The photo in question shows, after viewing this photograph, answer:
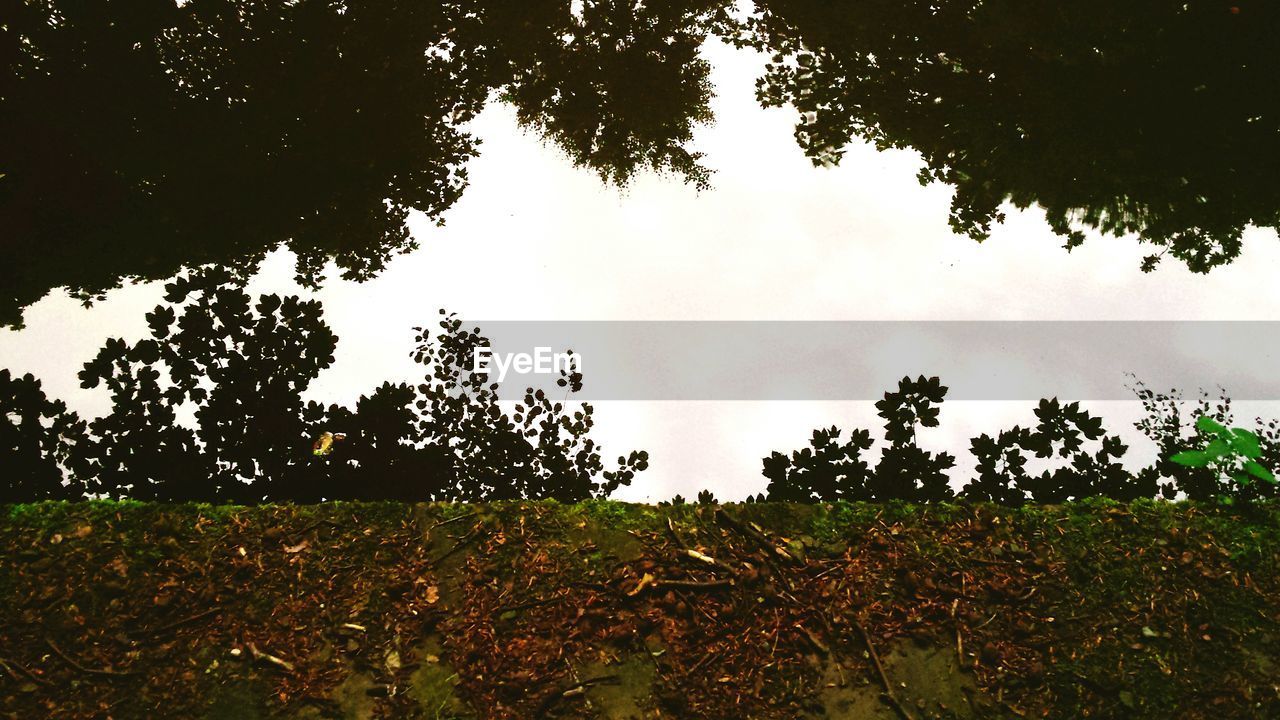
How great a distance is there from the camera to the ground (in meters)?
2.38

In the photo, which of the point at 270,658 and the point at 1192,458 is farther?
the point at 1192,458

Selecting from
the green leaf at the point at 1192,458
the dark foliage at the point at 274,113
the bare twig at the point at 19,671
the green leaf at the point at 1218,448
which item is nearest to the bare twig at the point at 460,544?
the bare twig at the point at 19,671

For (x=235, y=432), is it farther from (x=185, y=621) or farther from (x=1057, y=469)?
(x=1057, y=469)

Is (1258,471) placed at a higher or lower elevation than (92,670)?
higher

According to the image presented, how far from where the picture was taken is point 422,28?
8.49 meters

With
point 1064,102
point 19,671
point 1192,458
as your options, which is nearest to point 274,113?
point 19,671

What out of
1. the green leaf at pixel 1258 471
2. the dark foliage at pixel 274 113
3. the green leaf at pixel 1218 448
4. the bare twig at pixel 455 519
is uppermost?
the dark foliage at pixel 274 113

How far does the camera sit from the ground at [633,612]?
7.82 ft

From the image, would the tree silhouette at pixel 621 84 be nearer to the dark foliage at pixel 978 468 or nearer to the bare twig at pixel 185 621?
the dark foliage at pixel 978 468

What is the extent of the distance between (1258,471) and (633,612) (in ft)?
12.2

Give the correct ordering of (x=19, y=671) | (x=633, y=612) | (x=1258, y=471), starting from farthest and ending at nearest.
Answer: (x=1258, y=471) < (x=633, y=612) < (x=19, y=671)

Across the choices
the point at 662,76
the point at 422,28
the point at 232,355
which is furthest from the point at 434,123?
the point at 232,355

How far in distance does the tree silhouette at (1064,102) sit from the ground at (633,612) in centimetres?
696

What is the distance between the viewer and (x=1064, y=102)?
24.1 feet
